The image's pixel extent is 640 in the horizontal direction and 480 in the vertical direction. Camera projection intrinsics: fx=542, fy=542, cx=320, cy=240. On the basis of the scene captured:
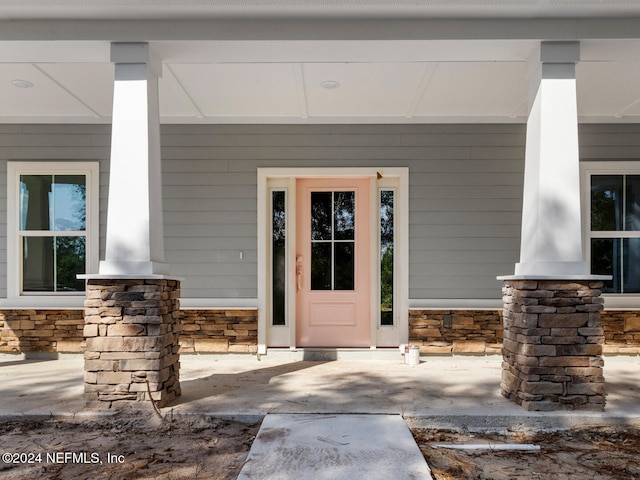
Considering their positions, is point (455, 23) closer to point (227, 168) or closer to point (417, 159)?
point (417, 159)

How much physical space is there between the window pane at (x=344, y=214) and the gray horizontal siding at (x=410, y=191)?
1.30 ft

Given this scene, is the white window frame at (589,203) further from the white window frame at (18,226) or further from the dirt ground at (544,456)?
the white window frame at (18,226)

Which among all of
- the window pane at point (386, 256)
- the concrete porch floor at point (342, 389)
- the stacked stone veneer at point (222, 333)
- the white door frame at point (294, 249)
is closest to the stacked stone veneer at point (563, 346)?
the concrete porch floor at point (342, 389)

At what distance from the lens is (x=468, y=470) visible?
9.43 ft

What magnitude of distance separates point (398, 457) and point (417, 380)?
6.28 ft

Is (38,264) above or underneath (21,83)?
underneath

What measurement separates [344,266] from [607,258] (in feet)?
9.55

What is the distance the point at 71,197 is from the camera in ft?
20.1

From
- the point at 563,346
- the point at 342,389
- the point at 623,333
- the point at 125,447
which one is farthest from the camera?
the point at 623,333

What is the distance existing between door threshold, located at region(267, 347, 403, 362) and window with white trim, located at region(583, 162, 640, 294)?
Answer: 8.08ft

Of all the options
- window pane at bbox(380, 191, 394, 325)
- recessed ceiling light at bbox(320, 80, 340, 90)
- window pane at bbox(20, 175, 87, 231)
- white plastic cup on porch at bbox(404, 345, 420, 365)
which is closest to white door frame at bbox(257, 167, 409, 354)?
window pane at bbox(380, 191, 394, 325)

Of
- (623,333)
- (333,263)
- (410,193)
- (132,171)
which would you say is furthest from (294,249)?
(623,333)

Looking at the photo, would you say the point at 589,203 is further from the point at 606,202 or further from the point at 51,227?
the point at 51,227

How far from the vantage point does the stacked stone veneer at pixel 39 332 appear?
19.6 ft
